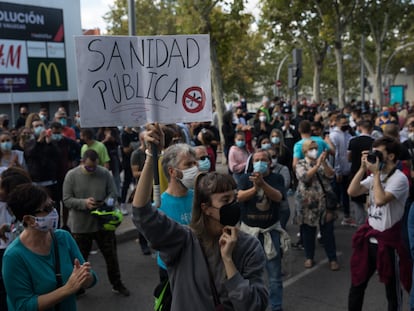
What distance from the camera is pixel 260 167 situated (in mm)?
5262

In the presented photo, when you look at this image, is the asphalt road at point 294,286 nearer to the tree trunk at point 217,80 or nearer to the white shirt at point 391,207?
the white shirt at point 391,207

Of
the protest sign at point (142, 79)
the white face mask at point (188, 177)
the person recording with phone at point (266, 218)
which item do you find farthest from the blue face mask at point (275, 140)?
the protest sign at point (142, 79)

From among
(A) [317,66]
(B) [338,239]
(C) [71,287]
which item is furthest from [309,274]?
(A) [317,66]

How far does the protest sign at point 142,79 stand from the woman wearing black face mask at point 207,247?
2.29ft

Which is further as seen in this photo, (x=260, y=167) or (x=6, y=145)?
(x=6, y=145)

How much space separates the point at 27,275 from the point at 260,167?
9.05 ft

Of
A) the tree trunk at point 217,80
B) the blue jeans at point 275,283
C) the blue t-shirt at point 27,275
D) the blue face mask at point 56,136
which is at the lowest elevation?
the blue jeans at point 275,283

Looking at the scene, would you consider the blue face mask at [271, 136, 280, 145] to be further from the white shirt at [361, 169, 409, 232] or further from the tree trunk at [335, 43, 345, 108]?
the tree trunk at [335, 43, 345, 108]

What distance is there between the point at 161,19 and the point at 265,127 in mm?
27269

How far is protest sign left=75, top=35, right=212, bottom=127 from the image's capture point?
3162 mm

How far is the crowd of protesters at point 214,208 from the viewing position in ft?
8.51

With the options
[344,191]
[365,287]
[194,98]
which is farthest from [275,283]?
[344,191]

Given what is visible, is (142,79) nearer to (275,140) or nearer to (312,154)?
(312,154)

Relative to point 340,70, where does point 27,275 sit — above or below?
below
